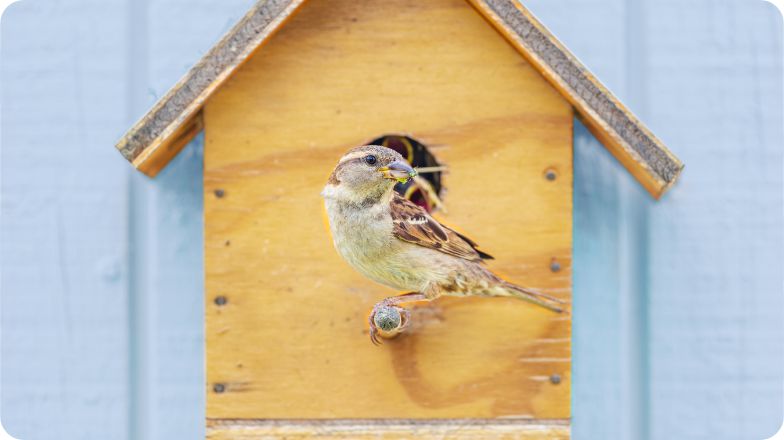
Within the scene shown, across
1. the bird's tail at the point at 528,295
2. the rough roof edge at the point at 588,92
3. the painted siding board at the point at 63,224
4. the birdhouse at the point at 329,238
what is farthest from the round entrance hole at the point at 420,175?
the painted siding board at the point at 63,224

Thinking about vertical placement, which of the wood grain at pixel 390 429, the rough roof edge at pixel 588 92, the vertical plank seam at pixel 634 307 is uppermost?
the rough roof edge at pixel 588 92

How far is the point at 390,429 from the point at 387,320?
1.17ft

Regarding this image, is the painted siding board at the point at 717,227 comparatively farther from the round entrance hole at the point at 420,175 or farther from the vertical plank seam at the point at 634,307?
the round entrance hole at the point at 420,175

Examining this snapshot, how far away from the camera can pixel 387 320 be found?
1.85 m

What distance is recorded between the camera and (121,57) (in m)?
2.57

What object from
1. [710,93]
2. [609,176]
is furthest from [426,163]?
[710,93]

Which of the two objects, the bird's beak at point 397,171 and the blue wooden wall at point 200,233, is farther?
the blue wooden wall at point 200,233

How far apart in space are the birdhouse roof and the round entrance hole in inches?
15.9

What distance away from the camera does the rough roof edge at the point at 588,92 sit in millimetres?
1922

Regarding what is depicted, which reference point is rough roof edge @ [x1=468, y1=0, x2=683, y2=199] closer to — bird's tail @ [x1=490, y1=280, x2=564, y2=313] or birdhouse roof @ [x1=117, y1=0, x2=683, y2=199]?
birdhouse roof @ [x1=117, y1=0, x2=683, y2=199]

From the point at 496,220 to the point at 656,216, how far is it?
675mm

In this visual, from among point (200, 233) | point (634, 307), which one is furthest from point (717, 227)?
point (200, 233)

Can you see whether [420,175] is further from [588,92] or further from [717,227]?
[717,227]

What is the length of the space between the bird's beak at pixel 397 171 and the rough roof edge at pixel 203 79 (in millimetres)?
384
